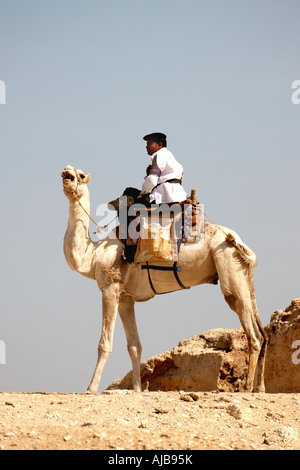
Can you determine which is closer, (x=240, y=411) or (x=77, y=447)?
(x=77, y=447)

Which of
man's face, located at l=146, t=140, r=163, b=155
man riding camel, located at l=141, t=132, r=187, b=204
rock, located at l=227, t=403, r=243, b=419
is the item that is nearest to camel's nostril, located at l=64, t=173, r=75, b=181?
man riding camel, located at l=141, t=132, r=187, b=204

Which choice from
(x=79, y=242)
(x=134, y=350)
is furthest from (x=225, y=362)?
(x=79, y=242)

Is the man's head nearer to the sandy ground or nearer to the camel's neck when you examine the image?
the camel's neck

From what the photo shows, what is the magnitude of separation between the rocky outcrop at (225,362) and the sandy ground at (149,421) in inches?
92.8

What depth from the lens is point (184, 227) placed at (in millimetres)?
13031

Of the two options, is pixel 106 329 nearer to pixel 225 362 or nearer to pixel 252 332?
pixel 252 332

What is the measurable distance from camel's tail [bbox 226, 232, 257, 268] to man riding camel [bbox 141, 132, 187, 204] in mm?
1075

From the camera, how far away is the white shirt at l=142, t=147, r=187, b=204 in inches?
521

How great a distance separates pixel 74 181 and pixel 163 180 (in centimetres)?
145

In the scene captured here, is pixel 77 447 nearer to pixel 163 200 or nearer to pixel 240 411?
pixel 240 411

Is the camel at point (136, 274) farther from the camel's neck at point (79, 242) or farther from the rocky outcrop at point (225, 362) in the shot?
the rocky outcrop at point (225, 362)

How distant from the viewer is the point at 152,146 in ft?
44.7
